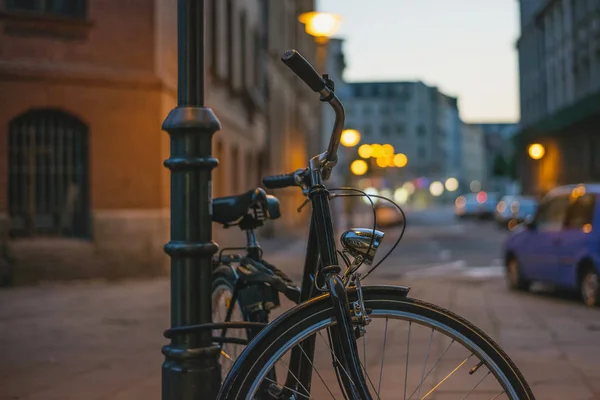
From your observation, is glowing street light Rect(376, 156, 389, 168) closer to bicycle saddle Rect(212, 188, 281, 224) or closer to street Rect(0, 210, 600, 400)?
street Rect(0, 210, 600, 400)

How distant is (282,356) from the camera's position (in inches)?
110

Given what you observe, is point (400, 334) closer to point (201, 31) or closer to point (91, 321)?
point (91, 321)

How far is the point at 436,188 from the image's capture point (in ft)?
447

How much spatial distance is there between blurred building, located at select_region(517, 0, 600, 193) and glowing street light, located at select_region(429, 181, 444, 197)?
2893 inches

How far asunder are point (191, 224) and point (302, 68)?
0.91 metres

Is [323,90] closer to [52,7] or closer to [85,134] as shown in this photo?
[85,134]

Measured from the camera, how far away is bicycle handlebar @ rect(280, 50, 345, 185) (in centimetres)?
311

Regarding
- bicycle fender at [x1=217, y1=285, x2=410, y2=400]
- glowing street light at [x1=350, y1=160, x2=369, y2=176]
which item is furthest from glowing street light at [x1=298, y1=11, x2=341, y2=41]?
glowing street light at [x1=350, y1=160, x2=369, y2=176]

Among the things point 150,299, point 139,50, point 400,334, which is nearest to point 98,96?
point 139,50

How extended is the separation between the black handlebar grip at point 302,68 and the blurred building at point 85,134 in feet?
37.9

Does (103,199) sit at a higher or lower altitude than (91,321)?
higher

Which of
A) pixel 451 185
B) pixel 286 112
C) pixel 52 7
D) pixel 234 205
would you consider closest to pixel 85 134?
pixel 52 7

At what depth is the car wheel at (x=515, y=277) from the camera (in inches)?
509

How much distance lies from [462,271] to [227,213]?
44.4ft
